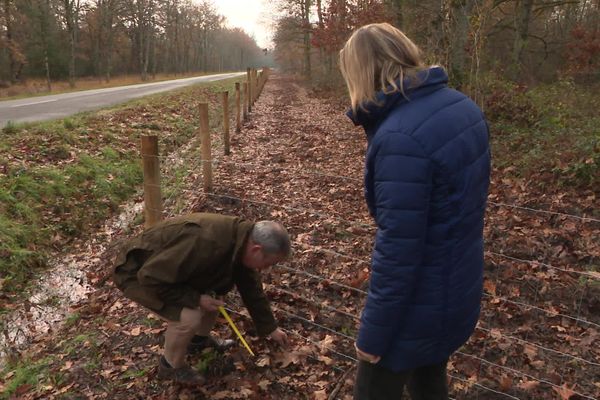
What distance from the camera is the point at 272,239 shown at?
2.74m

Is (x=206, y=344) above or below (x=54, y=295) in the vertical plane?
above

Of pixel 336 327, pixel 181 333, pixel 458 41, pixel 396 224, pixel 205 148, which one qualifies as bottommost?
pixel 336 327

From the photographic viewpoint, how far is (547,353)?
11.7 ft

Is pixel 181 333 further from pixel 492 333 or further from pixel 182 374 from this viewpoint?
pixel 492 333

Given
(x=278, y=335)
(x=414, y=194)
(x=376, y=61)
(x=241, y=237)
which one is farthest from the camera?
(x=278, y=335)

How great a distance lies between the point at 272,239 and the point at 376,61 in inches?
52.0

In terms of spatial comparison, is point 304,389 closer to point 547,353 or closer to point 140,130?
point 547,353

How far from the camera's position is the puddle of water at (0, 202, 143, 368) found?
4750mm

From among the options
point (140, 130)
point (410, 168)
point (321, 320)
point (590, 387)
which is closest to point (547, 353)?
point (590, 387)

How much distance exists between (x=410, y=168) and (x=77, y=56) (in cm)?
5257

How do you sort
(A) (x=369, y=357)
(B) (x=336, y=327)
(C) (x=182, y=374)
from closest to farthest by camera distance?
1. (A) (x=369, y=357)
2. (C) (x=182, y=374)
3. (B) (x=336, y=327)

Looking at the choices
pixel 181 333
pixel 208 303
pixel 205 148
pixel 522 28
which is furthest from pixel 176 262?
pixel 522 28

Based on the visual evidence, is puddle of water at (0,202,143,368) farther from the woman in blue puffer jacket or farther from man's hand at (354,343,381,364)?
the woman in blue puffer jacket

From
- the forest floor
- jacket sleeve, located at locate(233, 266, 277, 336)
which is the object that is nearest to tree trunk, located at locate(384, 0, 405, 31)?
the forest floor
